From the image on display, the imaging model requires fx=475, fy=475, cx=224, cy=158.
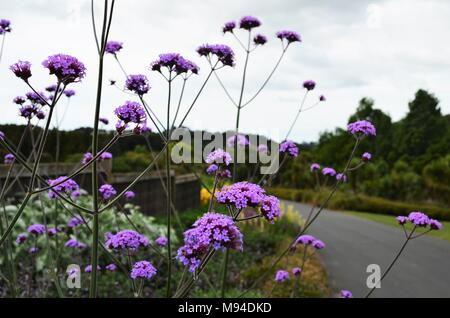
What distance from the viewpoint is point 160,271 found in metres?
7.40

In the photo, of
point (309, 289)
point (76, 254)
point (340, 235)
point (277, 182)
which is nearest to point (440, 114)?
point (277, 182)

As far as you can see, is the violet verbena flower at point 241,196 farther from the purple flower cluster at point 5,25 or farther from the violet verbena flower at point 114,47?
the purple flower cluster at point 5,25

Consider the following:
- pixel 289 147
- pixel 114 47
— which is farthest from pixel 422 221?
pixel 114 47

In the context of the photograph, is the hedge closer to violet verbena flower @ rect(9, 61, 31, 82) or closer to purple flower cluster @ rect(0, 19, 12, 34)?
purple flower cluster @ rect(0, 19, 12, 34)

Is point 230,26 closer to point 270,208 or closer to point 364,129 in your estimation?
point 364,129

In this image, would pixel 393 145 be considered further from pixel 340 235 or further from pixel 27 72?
pixel 27 72

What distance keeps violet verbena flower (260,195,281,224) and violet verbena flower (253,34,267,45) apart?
7.78 ft

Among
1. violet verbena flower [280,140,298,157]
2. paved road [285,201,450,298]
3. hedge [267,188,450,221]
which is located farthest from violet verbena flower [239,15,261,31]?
hedge [267,188,450,221]

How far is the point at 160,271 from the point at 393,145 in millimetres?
25184

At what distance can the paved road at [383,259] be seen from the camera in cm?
823

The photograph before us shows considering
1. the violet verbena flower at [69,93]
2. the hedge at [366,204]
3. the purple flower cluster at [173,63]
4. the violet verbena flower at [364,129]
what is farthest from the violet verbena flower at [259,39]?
the hedge at [366,204]

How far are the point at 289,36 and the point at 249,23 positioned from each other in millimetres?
356

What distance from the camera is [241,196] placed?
171cm

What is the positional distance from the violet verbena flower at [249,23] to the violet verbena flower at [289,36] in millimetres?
224
